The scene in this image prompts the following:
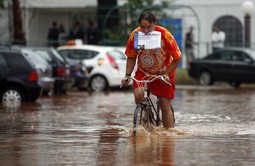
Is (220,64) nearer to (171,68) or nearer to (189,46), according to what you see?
(189,46)

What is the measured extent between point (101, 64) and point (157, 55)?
1637 centimetres

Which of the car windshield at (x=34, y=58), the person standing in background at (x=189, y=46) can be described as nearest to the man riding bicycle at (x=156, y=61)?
the car windshield at (x=34, y=58)

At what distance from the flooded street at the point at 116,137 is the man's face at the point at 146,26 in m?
1.52

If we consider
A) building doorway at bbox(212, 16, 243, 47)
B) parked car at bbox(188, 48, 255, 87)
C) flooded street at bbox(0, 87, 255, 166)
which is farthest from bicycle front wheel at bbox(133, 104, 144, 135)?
building doorway at bbox(212, 16, 243, 47)

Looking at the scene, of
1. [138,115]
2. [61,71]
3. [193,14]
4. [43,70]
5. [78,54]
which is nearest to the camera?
[138,115]

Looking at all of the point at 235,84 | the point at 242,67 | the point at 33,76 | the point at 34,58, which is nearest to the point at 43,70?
the point at 34,58

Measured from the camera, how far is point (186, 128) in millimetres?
14828

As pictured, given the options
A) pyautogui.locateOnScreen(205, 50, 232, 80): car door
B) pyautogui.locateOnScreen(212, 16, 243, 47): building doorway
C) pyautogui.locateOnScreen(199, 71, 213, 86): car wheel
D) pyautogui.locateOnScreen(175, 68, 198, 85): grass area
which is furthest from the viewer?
pyautogui.locateOnScreen(212, 16, 243, 47): building doorway

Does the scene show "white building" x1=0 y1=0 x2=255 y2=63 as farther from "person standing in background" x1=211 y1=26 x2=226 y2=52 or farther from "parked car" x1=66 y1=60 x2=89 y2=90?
"parked car" x1=66 y1=60 x2=89 y2=90

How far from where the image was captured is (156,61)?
1303 cm

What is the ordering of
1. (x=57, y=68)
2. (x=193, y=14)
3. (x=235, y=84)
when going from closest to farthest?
(x=57, y=68) < (x=235, y=84) < (x=193, y=14)

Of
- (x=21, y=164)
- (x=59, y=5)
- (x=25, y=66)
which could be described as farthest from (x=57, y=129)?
(x=59, y=5)

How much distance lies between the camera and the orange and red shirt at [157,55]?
1291cm

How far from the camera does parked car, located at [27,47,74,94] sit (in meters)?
25.7
